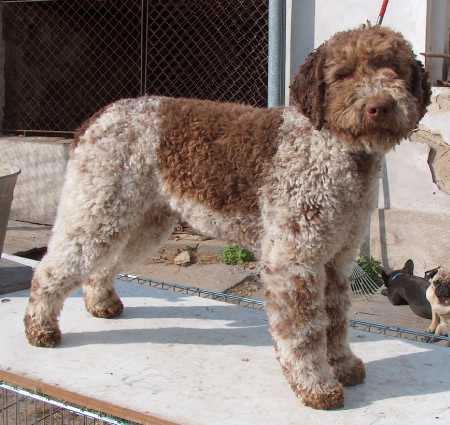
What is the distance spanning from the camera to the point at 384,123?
7.95 ft

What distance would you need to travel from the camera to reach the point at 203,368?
10.6ft

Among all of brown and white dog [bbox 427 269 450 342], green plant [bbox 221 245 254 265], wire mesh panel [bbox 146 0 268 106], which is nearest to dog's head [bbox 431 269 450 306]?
brown and white dog [bbox 427 269 450 342]

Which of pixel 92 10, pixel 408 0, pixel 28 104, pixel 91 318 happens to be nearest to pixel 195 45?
pixel 92 10

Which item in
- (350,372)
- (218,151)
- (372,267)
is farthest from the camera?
(372,267)

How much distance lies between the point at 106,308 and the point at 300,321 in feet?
4.43

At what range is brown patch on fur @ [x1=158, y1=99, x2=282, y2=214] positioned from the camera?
9.32 feet

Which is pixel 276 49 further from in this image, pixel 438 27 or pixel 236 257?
pixel 236 257

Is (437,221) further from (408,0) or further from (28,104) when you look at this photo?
(28,104)

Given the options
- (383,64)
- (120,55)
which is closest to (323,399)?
(383,64)

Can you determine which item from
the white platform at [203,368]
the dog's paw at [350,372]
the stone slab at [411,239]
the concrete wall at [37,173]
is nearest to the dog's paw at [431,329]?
the stone slab at [411,239]

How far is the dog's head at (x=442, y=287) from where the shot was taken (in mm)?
4879

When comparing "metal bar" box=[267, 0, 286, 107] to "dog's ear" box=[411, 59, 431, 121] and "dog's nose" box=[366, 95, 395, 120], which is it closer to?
"dog's ear" box=[411, 59, 431, 121]

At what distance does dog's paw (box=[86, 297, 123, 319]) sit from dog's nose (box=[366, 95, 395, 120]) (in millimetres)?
1859

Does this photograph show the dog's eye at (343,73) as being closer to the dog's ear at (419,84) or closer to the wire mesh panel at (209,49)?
the dog's ear at (419,84)
